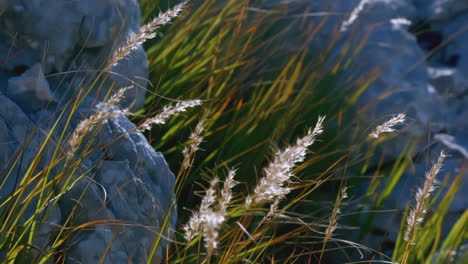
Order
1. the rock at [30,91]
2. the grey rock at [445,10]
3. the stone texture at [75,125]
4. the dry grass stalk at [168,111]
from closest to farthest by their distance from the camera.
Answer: the dry grass stalk at [168,111]
the stone texture at [75,125]
the rock at [30,91]
the grey rock at [445,10]

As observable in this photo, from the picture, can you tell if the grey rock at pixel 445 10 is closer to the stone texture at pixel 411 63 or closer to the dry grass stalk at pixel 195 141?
the stone texture at pixel 411 63

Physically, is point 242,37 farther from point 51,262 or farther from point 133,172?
point 51,262

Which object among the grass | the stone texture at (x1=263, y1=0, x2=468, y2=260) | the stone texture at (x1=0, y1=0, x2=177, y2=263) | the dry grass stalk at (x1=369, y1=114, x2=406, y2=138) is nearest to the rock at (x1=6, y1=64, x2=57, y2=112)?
the stone texture at (x1=0, y1=0, x2=177, y2=263)

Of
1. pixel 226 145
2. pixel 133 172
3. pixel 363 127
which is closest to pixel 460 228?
pixel 363 127

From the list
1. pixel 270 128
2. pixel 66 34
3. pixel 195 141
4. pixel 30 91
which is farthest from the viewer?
pixel 270 128

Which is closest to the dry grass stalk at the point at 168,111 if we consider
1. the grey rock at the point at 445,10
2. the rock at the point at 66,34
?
the rock at the point at 66,34

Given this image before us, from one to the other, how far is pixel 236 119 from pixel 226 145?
6.9 inches

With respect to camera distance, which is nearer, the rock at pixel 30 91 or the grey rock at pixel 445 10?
the rock at pixel 30 91

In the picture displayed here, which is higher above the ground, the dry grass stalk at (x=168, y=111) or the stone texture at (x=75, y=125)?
the dry grass stalk at (x=168, y=111)

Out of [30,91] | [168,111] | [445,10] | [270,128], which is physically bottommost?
[270,128]

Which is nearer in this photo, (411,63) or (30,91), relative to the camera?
(30,91)

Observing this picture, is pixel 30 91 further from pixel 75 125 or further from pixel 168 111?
pixel 168 111

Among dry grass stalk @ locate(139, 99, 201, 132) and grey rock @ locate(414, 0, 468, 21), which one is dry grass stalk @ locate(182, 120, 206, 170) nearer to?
dry grass stalk @ locate(139, 99, 201, 132)

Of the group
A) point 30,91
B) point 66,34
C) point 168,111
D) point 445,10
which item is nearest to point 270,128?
point 66,34
